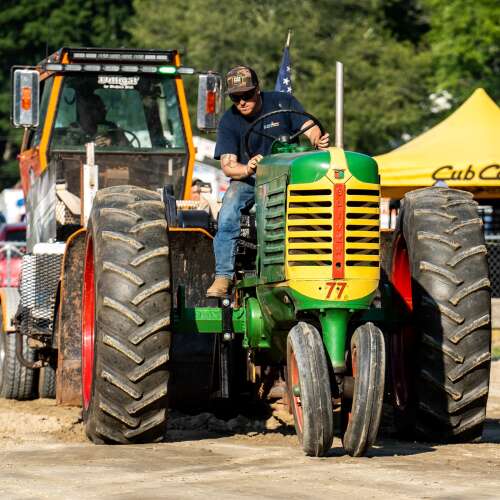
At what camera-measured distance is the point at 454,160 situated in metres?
22.7

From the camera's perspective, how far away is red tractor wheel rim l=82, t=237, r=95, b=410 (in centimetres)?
999

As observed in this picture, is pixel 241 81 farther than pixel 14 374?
No

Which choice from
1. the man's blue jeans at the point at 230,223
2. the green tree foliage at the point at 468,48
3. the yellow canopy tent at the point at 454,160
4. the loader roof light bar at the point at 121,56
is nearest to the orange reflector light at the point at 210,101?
the loader roof light bar at the point at 121,56

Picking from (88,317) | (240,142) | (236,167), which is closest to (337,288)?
(236,167)

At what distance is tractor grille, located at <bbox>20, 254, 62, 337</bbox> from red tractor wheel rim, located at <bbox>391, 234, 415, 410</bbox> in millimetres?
2712

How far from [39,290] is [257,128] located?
2.60 m

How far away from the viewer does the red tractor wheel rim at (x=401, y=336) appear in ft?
31.8

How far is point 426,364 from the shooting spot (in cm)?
920

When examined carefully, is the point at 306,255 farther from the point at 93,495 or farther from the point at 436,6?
the point at 436,6

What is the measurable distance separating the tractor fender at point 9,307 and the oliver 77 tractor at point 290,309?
1.81 ft

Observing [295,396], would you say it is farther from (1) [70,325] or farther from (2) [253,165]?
(1) [70,325]

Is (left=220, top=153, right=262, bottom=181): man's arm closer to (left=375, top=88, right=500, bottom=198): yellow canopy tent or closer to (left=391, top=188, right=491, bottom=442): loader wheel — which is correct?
(left=391, top=188, right=491, bottom=442): loader wheel

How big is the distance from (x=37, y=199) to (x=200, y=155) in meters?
18.4

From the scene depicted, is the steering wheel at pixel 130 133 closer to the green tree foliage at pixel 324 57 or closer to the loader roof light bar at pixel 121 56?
the loader roof light bar at pixel 121 56
